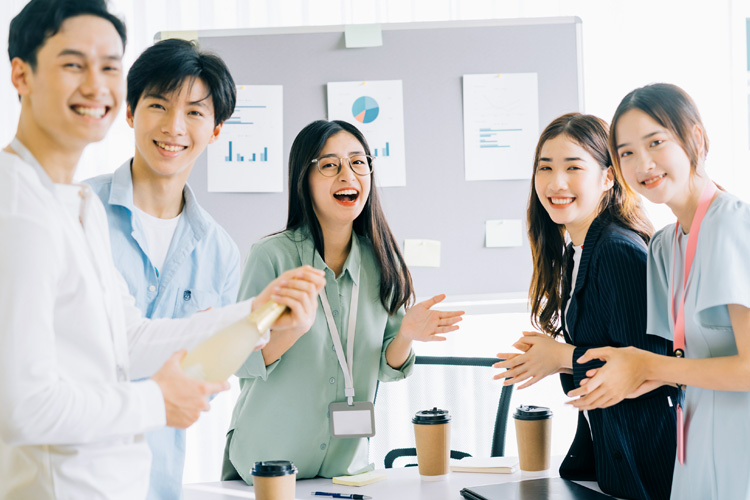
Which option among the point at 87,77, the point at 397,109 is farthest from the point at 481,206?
the point at 87,77

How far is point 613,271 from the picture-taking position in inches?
68.1

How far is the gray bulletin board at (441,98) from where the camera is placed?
3.05 m

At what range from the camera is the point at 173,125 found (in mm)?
1784

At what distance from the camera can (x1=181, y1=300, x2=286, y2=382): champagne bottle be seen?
1.08 meters

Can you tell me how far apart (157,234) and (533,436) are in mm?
1189

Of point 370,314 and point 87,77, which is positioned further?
point 370,314

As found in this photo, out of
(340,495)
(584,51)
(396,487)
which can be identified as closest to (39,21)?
(340,495)

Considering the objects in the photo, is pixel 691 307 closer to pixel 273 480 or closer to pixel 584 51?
pixel 273 480

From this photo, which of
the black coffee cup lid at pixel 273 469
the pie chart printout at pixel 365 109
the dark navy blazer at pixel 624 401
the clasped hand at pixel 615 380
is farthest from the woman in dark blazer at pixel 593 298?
the pie chart printout at pixel 365 109

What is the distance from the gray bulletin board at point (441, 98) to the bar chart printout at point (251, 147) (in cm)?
6

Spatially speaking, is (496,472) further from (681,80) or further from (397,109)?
(681,80)

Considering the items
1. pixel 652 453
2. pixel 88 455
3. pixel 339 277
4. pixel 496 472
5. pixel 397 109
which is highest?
pixel 397 109

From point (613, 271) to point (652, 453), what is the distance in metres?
0.45

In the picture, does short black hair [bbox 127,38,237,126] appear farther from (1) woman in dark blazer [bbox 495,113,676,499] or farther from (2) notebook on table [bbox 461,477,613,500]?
(2) notebook on table [bbox 461,477,613,500]
